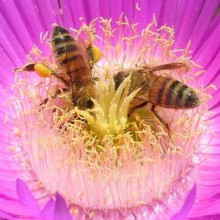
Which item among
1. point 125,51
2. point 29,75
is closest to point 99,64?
point 125,51

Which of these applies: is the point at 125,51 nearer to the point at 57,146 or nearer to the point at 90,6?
the point at 90,6

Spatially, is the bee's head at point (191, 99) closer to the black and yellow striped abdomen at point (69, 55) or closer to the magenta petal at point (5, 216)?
the black and yellow striped abdomen at point (69, 55)

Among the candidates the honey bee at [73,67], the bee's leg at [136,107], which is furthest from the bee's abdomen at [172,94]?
the honey bee at [73,67]

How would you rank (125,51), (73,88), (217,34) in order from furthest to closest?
(125,51)
(217,34)
(73,88)

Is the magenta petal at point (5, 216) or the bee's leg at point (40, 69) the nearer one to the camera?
the magenta petal at point (5, 216)

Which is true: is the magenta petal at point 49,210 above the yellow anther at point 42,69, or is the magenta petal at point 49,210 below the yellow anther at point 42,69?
below
